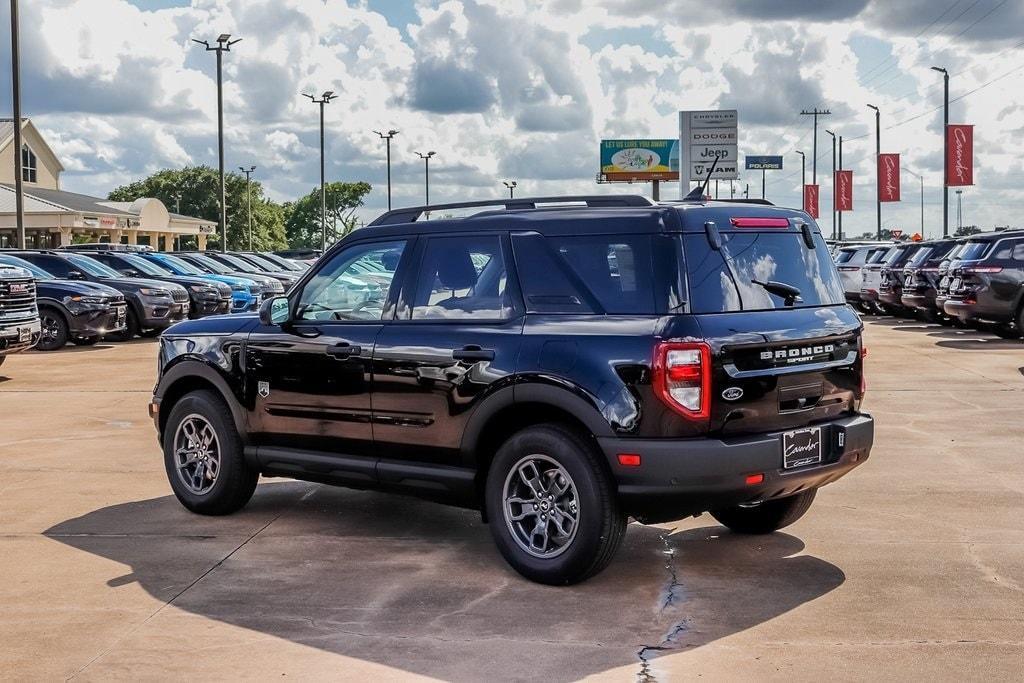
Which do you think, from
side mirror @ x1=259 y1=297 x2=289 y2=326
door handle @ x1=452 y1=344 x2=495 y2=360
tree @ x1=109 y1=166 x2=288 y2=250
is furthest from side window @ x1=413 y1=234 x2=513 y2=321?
tree @ x1=109 y1=166 x2=288 y2=250

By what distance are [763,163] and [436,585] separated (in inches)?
6099

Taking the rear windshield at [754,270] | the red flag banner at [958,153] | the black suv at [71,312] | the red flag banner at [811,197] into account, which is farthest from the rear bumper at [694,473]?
the red flag banner at [811,197]

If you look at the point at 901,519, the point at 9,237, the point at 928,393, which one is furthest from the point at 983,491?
the point at 9,237

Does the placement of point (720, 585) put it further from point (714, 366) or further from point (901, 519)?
point (901, 519)

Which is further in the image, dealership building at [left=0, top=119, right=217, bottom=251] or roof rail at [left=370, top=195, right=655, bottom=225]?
dealership building at [left=0, top=119, right=217, bottom=251]

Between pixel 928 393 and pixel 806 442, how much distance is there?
8.90 m

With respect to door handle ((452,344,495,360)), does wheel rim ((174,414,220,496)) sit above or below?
below

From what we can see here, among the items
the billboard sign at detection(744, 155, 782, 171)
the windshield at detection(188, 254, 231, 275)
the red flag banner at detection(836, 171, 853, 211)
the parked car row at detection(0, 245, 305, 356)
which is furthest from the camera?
the billboard sign at detection(744, 155, 782, 171)

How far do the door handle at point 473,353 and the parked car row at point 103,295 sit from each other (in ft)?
34.5

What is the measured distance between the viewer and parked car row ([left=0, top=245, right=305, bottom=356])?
16.0m

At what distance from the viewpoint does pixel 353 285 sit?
24.4 feet

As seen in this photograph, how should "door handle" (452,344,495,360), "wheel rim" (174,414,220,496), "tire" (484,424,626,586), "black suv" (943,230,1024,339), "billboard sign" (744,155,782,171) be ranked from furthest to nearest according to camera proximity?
"billboard sign" (744,155,782,171), "black suv" (943,230,1024,339), "wheel rim" (174,414,220,496), "door handle" (452,344,495,360), "tire" (484,424,626,586)

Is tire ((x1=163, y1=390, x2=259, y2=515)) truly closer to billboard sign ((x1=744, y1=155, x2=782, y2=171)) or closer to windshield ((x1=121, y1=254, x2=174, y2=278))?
windshield ((x1=121, y1=254, x2=174, y2=278))

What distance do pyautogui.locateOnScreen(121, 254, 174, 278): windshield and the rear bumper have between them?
2173cm
